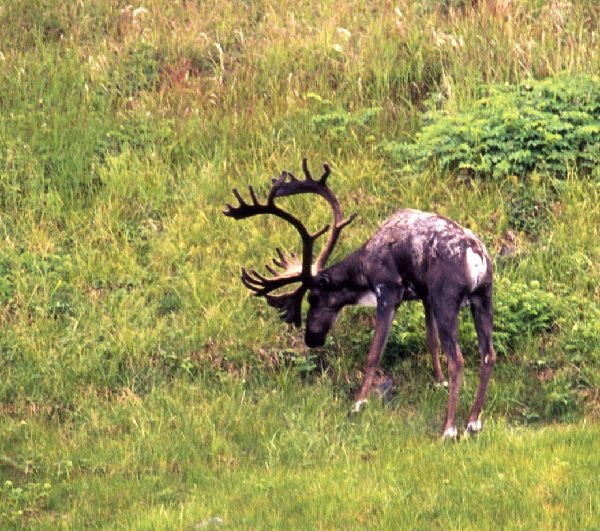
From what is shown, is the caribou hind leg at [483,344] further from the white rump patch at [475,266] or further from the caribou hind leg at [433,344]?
the caribou hind leg at [433,344]

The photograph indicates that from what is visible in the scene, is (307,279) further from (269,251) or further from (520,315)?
(520,315)

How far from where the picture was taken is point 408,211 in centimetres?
1071

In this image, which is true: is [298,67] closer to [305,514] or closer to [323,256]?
[323,256]

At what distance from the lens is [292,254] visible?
37.1 feet

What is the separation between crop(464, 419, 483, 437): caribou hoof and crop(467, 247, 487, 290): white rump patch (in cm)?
105

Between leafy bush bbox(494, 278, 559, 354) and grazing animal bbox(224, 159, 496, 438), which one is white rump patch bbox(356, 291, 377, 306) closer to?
grazing animal bbox(224, 159, 496, 438)

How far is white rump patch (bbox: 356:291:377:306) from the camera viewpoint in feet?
35.7

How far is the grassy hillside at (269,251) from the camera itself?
9.10 metres

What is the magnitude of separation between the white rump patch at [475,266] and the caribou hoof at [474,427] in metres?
1.05

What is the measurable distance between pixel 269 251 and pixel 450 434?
334 centimetres

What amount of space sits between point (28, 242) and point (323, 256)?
3.41 meters

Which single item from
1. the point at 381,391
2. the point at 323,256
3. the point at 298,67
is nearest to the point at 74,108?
the point at 298,67

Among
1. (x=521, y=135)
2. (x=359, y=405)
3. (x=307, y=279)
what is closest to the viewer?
(x=359, y=405)

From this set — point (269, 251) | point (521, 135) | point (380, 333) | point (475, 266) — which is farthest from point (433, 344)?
point (521, 135)
